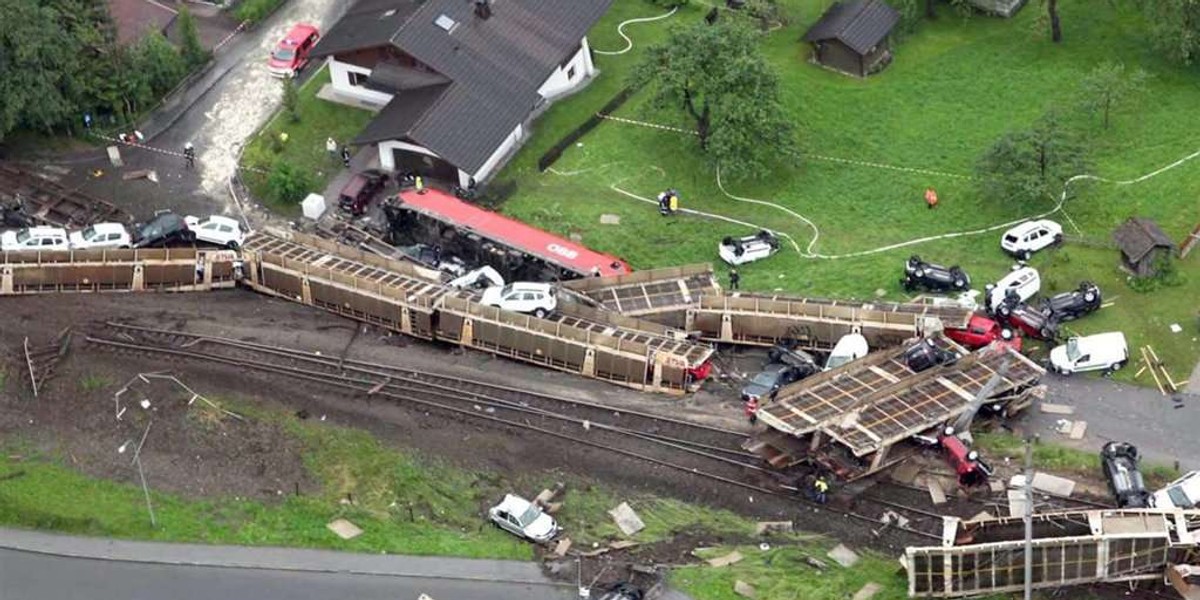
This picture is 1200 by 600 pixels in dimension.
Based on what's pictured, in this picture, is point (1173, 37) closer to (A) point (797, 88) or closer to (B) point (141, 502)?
(A) point (797, 88)

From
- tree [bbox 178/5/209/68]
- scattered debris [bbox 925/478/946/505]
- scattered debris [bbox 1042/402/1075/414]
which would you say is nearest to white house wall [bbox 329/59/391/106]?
tree [bbox 178/5/209/68]

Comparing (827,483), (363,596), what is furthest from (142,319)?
(827,483)

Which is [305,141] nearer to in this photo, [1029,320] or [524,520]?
[524,520]

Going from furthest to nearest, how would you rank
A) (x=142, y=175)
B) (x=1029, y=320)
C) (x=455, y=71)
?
1. (x=142, y=175)
2. (x=455, y=71)
3. (x=1029, y=320)

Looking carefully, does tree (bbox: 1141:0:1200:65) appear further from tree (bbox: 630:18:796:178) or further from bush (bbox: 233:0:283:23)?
bush (bbox: 233:0:283:23)

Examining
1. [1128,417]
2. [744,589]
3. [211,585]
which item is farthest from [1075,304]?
[211,585]

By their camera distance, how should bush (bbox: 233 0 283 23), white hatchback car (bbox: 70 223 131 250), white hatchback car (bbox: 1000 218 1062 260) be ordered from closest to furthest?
white hatchback car (bbox: 1000 218 1062 260) < white hatchback car (bbox: 70 223 131 250) < bush (bbox: 233 0 283 23)
